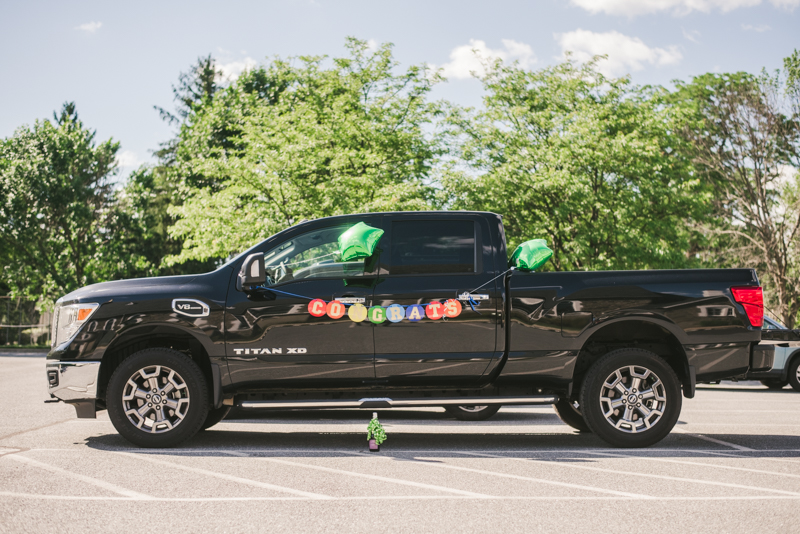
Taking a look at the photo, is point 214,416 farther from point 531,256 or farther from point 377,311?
point 531,256

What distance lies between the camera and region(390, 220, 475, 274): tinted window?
6680mm

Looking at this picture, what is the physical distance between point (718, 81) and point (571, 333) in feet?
95.1

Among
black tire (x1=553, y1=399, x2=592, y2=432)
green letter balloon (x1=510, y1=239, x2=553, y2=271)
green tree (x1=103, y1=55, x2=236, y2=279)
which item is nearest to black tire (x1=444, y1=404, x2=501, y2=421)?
black tire (x1=553, y1=399, x2=592, y2=432)

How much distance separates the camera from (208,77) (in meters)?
42.3

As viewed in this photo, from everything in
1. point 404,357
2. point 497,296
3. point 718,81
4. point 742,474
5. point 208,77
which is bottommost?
point 742,474

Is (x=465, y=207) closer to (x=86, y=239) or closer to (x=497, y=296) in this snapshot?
(x=497, y=296)

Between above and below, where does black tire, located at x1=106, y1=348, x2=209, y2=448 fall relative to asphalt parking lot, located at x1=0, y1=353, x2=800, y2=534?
above

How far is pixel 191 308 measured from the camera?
21.4 ft

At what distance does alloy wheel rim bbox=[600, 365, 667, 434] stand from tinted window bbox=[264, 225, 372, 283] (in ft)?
8.22

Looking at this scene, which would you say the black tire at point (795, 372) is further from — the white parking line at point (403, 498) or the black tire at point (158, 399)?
the black tire at point (158, 399)

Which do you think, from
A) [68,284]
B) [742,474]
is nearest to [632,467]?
[742,474]

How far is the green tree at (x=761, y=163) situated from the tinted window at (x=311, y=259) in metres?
21.7

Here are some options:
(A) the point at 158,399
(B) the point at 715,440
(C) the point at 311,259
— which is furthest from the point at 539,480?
(A) the point at 158,399

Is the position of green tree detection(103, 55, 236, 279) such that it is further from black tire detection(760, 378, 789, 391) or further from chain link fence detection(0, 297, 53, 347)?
black tire detection(760, 378, 789, 391)
